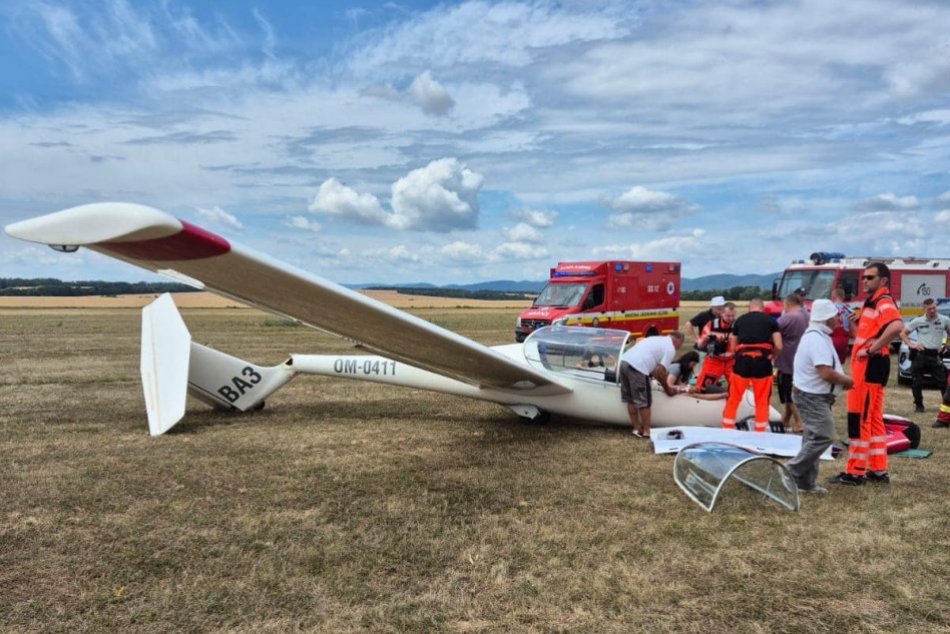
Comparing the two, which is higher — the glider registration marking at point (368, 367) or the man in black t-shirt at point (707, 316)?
the man in black t-shirt at point (707, 316)

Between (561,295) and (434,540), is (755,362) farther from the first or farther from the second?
(561,295)

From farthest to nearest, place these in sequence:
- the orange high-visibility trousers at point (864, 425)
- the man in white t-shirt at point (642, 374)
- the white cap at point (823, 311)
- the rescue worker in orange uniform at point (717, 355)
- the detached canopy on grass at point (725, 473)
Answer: the rescue worker in orange uniform at point (717, 355) < the man in white t-shirt at point (642, 374) < the orange high-visibility trousers at point (864, 425) < the white cap at point (823, 311) < the detached canopy on grass at point (725, 473)

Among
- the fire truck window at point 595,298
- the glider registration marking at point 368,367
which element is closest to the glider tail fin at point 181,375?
the glider registration marking at point 368,367

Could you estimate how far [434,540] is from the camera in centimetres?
450

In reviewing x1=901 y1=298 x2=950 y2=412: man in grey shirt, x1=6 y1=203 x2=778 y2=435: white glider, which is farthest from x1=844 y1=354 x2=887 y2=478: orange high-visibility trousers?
x1=901 y1=298 x2=950 y2=412: man in grey shirt

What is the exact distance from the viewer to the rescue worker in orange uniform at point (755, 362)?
713cm

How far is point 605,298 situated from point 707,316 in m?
8.95

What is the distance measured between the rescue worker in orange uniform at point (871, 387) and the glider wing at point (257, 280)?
10.6 ft

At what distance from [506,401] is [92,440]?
16.1 ft

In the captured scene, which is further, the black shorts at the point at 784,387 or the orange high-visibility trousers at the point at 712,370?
the orange high-visibility trousers at the point at 712,370

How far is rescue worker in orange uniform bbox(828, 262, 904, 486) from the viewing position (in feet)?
18.4

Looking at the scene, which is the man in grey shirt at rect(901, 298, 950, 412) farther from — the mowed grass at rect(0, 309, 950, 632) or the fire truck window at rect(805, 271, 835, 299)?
the fire truck window at rect(805, 271, 835, 299)

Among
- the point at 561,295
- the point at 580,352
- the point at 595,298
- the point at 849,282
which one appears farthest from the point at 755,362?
the point at 849,282

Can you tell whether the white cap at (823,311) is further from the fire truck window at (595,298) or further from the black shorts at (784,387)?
the fire truck window at (595,298)
